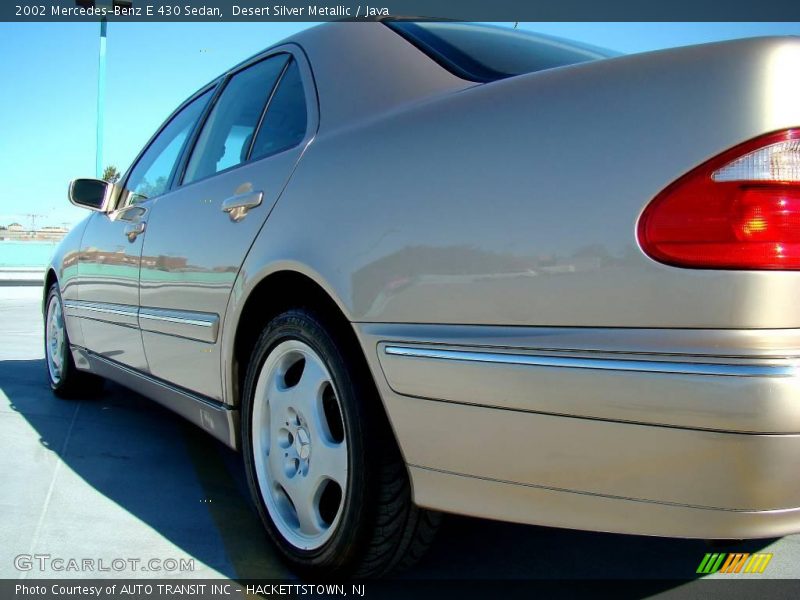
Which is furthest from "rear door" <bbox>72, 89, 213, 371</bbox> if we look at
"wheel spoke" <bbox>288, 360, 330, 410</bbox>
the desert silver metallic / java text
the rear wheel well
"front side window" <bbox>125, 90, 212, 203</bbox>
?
"wheel spoke" <bbox>288, 360, 330, 410</bbox>

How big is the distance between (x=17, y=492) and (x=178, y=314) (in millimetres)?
903

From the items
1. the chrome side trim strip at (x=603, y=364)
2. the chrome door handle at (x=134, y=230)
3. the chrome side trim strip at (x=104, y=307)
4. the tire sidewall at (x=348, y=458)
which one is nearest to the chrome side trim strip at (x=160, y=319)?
the chrome side trim strip at (x=104, y=307)

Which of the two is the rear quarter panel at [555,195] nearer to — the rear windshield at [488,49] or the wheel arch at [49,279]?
the rear windshield at [488,49]

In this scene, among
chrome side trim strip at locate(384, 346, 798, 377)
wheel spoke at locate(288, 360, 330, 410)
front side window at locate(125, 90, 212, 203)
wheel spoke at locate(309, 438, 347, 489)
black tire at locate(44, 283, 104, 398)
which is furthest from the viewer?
black tire at locate(44, 283, 104, 398)

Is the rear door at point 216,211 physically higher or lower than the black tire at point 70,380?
higher

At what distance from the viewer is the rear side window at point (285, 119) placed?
218cm

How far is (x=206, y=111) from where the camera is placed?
294cm

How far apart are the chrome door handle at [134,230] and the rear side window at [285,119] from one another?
0.78 m

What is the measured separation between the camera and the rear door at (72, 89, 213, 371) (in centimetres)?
300

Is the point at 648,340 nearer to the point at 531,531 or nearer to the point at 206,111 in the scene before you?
the point at 531,531

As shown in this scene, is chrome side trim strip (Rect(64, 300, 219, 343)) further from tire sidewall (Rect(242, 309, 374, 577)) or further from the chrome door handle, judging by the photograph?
tire sidewall (Rect(242, 309, 374, 577))

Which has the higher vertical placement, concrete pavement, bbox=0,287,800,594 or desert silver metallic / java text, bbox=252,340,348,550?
desert silver metallic / java text, bbox=252,340,348,550

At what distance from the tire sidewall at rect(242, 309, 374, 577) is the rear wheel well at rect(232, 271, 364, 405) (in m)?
0.03

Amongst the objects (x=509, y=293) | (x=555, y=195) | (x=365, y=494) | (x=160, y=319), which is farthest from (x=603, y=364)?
(x=160, y=319)
